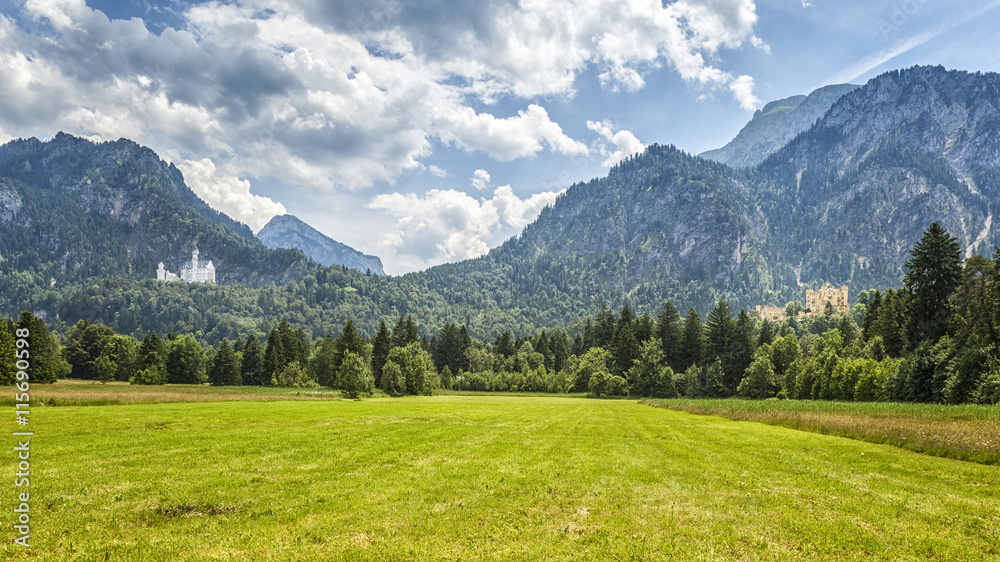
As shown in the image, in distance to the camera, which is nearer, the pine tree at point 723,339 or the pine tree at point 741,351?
the pine tree at point 741,351

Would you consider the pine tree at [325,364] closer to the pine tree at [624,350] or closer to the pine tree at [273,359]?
the pine tree at [273,359]

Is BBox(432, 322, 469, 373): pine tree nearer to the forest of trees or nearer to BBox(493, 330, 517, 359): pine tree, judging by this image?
the forest of trees

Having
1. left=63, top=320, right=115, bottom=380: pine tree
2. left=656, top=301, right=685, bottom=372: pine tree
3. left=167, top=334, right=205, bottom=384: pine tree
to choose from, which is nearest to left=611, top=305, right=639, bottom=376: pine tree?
left=656, top=301, right=685, bottom=372: pine tree

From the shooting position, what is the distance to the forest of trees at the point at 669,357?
63812 millimetres

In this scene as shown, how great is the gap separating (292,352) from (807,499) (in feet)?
407

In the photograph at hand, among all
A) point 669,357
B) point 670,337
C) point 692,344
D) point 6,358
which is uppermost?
point 6,358

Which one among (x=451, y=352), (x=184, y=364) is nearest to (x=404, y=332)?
(x=451, y=352)

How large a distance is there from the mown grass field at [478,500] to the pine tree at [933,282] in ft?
226

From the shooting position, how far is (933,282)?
76.7 m

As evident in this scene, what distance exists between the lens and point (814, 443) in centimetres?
2958

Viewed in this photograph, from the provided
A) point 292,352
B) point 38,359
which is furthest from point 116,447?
point 292,352

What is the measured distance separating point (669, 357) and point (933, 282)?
56.8 meters

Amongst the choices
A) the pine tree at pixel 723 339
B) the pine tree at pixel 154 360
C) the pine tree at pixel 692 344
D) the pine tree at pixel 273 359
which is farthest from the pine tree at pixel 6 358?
the pine tree at pixel 723 339

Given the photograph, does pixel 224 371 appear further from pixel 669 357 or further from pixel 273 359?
pixel 669 357
